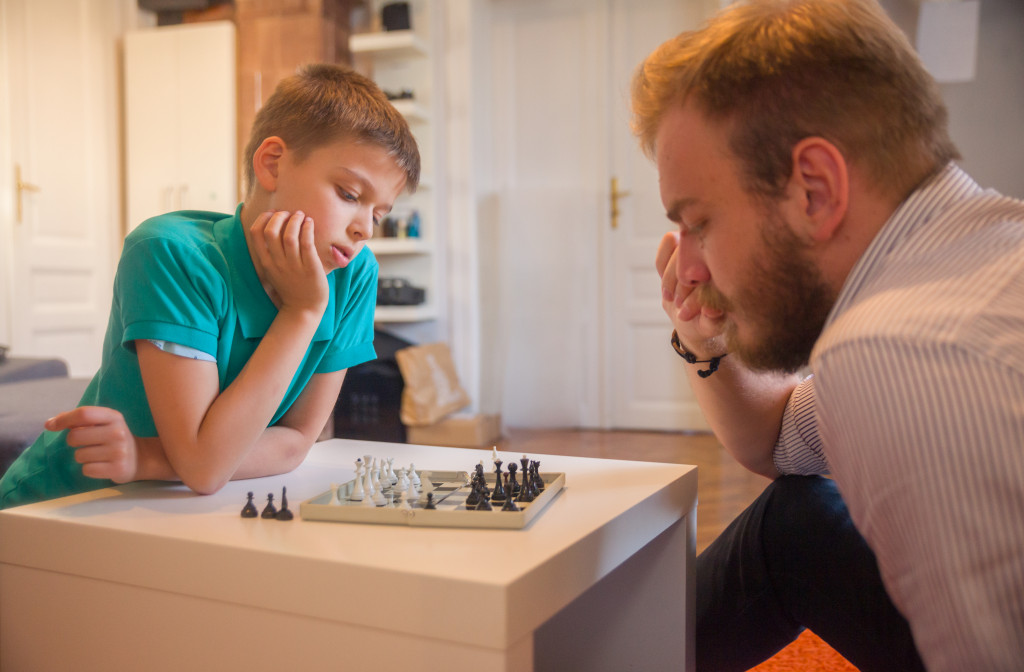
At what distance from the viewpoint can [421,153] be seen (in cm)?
400

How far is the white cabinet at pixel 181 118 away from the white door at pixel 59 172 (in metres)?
0.15

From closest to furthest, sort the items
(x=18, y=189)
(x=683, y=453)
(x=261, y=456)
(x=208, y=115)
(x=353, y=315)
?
1. (x=261, y=456)
2. (x=353, y=315)
3. (x=683, y=453)
4. (x=18, y=189)
5. (x=208, y=115)

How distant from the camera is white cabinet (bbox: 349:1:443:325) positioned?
3951mm

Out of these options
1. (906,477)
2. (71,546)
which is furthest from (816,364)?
(71,546)

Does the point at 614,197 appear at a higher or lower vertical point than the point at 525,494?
higher

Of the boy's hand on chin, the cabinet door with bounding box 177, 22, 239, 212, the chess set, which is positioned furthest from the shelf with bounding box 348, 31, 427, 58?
the chess set

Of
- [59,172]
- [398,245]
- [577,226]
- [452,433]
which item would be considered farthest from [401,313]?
[59,172]

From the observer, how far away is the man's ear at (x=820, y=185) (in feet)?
2.40

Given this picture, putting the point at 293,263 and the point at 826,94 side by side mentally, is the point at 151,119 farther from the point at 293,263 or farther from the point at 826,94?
the point at 826,94

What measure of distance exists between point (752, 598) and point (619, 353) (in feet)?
10.8

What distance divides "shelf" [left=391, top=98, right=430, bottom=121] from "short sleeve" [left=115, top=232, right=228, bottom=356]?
2940 millimetres

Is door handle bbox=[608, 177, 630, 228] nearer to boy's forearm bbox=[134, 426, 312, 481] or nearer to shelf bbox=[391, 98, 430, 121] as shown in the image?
shelf bbox=[391, 98, 430, 121]

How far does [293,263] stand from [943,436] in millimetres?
765

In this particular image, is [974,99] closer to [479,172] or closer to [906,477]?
[479,172]
